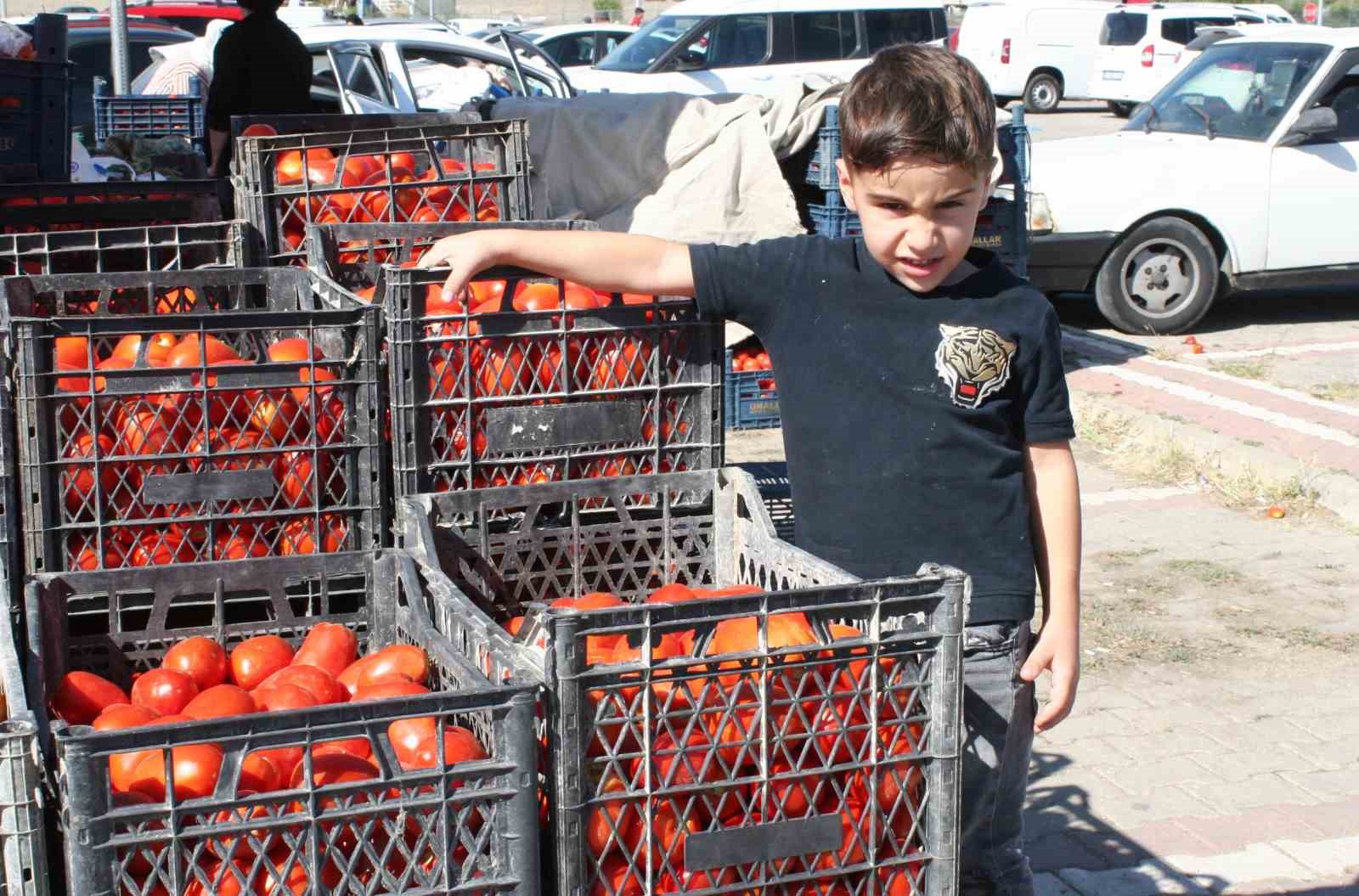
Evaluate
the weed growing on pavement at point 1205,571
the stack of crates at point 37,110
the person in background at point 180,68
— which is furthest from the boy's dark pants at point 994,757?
the person in background at point 180,68

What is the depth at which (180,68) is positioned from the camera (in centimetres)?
1228

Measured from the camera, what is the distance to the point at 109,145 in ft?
26.9

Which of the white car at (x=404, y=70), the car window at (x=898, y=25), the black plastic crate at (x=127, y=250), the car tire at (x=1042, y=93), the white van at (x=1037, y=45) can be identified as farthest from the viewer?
the car tire at (x=1042, y=93)

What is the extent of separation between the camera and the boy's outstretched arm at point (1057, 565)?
2662 millimetres

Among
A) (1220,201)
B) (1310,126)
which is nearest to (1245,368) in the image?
(1220,201)

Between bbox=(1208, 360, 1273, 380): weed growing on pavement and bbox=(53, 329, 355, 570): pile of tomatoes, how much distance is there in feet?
25.4

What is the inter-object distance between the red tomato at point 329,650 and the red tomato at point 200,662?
133 mm

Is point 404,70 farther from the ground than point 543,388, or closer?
farther from the ground

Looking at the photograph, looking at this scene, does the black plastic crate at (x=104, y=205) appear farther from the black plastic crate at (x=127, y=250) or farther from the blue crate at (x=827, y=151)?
the blue crate at (x=827, y=151)

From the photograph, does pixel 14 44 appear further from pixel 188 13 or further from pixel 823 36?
pixel 188 13

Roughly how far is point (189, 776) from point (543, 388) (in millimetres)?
1375

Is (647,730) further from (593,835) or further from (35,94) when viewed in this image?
(35,94)

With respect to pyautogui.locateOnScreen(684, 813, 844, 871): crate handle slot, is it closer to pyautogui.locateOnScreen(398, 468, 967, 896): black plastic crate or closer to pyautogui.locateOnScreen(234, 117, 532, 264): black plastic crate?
pyautogui.locateOnScreen(398, 468, 967, 896): black plastic crate

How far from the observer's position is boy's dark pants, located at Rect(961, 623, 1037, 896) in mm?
2672
